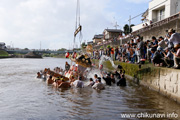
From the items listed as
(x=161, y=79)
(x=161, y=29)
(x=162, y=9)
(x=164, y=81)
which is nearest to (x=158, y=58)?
(x=161, y=79)

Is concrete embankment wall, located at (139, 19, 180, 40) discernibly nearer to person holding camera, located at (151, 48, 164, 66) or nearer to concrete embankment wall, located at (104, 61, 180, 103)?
concrete embankment wall, located at (104, 61, 180, 103)

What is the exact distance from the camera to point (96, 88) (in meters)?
12.4

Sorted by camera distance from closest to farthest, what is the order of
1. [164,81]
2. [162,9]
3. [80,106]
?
[80,106] → [164,81] → [162,9]

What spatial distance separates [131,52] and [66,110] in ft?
38.3

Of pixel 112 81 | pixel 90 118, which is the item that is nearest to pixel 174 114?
pixel 90 118

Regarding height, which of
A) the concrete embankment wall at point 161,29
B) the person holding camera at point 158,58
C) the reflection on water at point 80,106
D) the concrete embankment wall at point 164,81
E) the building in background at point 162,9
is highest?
the building in background at point 162,9

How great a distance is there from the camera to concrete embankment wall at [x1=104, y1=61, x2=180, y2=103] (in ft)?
26.7

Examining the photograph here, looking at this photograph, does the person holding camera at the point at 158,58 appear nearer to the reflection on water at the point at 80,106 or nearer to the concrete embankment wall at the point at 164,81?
the concrete embankment wall at the point at 164,81

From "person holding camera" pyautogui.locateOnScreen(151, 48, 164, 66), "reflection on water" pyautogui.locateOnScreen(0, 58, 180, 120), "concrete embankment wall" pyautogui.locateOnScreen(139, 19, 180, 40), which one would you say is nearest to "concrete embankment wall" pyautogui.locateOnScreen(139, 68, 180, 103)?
"reflection on water" pyautogui.locateOnScreen(0, 58, 180, 120)

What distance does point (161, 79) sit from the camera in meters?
9.84

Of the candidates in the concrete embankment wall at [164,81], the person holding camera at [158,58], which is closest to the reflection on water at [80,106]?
the concrete embankment wall at [164,81]

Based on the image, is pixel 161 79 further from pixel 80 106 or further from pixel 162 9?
pixel 162 9

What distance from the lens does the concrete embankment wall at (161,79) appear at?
8129 millimetres

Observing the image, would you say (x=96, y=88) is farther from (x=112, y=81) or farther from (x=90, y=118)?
(x=90, y=118)
